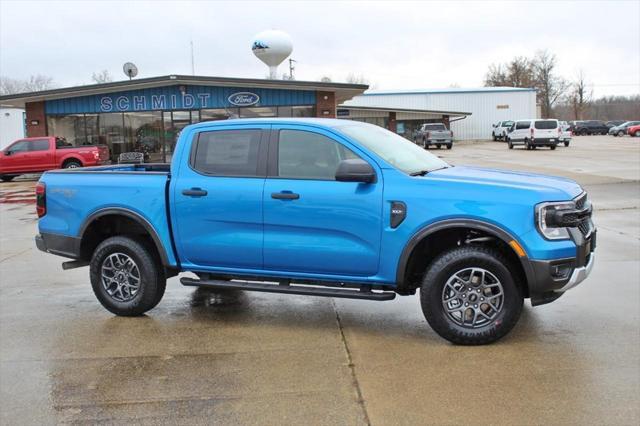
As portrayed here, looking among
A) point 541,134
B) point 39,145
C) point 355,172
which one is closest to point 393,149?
point 355,172

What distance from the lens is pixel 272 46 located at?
29109 mm

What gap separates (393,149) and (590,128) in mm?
70613

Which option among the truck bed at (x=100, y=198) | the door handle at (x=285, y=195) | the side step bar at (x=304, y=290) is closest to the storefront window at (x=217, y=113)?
the truck bed at (x=100, y=198)


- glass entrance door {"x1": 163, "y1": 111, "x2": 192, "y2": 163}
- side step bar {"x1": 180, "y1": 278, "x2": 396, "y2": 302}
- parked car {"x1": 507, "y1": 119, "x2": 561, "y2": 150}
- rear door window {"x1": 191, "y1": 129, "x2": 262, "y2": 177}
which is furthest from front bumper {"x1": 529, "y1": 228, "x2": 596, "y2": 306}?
parked car {"x1": 507, "y1": 119, "x2": 561, "y2": 150}

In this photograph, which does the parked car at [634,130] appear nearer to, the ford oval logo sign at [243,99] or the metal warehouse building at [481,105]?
the metal warehouse building at [481,105]

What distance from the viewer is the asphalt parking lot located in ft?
12.0

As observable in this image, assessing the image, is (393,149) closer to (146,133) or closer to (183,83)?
(183,83)

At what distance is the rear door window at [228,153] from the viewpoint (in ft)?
17.1

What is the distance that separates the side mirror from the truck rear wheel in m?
2.13

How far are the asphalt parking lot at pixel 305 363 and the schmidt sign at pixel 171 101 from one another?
2003cm

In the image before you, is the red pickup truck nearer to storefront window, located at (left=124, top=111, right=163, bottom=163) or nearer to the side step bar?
storefront window, located at (left=124, top=111, right=163, bottom=163)

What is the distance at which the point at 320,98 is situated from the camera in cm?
2566

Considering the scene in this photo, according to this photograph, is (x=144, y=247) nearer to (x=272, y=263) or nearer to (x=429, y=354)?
(x=272, y=263)

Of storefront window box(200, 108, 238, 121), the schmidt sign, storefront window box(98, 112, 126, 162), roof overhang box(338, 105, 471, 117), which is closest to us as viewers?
the schmidt sign
